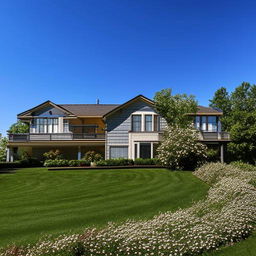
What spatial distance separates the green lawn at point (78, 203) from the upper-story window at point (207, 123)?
15.5m

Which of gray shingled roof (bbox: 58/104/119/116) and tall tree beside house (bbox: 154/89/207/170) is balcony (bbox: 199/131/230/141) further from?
gray shingled roof (bbox: 58/104/119/116)

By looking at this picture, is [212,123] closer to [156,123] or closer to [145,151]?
[156,123]

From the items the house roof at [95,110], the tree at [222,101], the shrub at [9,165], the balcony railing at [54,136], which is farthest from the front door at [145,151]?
the tree at [222,101]

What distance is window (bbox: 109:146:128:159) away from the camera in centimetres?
2702

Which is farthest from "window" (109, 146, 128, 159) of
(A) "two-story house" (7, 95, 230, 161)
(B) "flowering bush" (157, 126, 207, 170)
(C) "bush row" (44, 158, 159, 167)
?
(B) "flowering bush" (157, 126, 207, 170)

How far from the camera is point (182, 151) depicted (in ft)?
65.6

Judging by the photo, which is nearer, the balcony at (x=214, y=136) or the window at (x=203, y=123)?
the balcony at (x=214, y=136)

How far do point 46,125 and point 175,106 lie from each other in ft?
56.7

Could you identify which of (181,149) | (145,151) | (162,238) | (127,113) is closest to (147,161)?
(145,151)

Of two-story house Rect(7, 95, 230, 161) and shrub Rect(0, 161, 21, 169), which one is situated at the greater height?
two-story house Rect(7, 95, 230, 161)

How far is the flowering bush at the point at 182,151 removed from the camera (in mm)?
20172

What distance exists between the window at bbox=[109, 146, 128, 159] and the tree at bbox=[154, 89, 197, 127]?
20.6 ft

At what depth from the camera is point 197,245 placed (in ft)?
17.4

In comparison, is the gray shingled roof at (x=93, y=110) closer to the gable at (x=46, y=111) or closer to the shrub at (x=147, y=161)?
the gable at (x=46, y=111)
